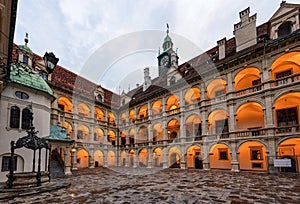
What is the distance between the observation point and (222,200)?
8141 millimetres

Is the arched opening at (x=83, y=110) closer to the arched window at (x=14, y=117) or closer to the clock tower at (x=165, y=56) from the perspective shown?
the clock tower at (x=165, y=56)

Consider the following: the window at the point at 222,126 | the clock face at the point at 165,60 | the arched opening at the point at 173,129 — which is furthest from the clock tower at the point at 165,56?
the window at the point at 222,126

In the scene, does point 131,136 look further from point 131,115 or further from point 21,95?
point 21,95

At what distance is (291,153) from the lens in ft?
61.1

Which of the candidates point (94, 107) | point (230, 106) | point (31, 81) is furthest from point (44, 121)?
point (230, 106)

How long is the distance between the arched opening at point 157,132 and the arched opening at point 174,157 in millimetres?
2869

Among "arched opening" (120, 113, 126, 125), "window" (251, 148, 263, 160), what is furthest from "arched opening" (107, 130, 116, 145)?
"window" (251, 148, 263, 160)

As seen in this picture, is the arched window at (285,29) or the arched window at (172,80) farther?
the arched window at (172,80)

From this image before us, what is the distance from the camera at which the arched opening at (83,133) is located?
30131 millimetres

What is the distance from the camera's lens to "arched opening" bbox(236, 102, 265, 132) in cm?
2133

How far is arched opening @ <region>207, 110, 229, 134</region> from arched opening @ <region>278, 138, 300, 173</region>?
587 centimetres

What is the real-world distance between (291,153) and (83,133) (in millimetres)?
27860

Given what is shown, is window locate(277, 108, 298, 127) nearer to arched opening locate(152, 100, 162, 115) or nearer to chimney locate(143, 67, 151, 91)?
arched opening locate(152, 100, 162, 115)

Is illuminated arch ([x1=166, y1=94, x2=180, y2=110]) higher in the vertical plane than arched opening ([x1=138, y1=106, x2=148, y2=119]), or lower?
higher
